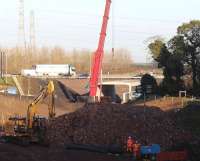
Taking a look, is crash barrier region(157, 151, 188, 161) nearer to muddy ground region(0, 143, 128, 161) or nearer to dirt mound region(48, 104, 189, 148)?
muddy ground region(0, 143, 128, 161)

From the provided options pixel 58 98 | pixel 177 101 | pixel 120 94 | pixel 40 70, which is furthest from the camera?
pixel 40 70

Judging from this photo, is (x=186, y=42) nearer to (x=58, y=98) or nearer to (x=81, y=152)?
(x=58, y=98)

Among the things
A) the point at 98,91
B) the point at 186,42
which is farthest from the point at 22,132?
the point at 186,42

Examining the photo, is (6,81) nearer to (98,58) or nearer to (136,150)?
(98,58)

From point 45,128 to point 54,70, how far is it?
88780 millimetres

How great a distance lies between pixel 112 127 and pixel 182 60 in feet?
114

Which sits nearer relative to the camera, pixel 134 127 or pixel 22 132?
pixel 22 132

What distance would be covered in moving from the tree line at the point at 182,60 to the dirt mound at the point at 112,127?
28.6m

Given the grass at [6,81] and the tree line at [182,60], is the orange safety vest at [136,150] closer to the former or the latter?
the tree line at [182,60]

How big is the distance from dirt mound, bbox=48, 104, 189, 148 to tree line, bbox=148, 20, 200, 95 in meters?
28.6

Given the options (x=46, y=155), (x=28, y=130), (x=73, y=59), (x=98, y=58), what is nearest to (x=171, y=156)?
(x=46, y=155)

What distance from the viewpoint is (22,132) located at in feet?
121

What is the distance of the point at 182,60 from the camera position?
7362 centimetres

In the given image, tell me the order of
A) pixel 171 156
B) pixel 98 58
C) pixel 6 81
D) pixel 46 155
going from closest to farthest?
pixel 171 156
pixel 46 155
pixel 98 58
pixel 6 81
